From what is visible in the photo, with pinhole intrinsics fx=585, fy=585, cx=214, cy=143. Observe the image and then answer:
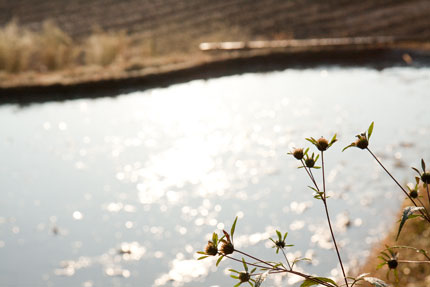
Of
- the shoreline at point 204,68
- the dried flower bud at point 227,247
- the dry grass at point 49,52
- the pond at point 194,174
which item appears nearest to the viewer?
the dried flower bud at point 227,247

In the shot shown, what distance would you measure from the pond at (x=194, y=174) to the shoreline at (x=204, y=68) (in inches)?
6.4

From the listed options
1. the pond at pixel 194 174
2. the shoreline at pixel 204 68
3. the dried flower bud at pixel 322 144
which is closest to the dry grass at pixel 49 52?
the shoreline at pixel 204 68

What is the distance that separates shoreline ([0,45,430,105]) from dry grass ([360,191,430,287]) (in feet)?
11.7

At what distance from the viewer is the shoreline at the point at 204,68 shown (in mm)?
6180

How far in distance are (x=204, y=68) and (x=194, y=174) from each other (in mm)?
2487

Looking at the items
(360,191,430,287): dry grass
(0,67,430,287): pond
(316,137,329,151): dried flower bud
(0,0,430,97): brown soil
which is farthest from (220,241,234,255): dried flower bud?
(0,0,430,97): brown soil

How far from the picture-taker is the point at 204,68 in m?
6.64

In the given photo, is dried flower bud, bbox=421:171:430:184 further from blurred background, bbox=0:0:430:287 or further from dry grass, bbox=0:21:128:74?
dry grass, bbox=0:21:128:74

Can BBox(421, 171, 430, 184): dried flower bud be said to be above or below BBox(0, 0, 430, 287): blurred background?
below

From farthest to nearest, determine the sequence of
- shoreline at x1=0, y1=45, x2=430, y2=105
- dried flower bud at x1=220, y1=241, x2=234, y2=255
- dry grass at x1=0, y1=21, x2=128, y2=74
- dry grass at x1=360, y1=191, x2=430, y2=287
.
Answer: dry grass at x1=0, y1=21, x2=128, y2=74, shoreline at x1=0, y1=45, x2=430, y2=105, dry grass at x1=360, y1=191, x2=430, y2=287, dried flower bud at x1=220, y1=241, x2=234, y2=255

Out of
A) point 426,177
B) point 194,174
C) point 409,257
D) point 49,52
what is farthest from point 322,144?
point 49,52

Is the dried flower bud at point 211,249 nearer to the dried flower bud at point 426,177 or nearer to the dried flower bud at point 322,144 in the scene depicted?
the dried flower bud at point 322,144

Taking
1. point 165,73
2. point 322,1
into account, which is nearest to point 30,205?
point 165,73

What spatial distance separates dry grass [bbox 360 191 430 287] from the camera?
8.83 ft
